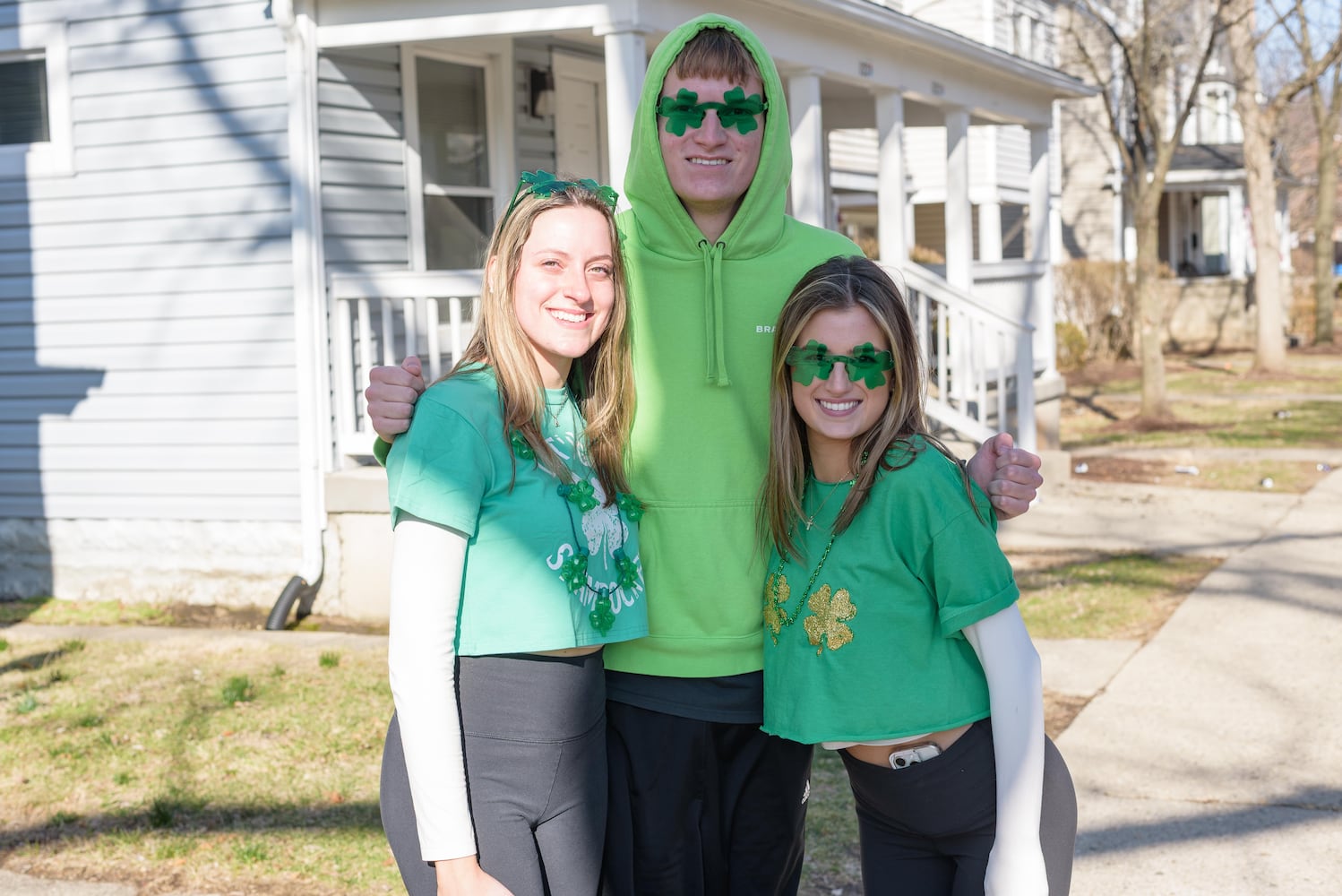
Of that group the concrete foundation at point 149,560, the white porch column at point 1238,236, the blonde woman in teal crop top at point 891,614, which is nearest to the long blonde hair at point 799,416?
the blonde woman in teal crop top at point 891,614

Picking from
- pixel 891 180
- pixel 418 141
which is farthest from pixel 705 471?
pixel 891 180

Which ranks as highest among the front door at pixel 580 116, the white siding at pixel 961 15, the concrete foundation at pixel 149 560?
the white siding at pixel 961 15

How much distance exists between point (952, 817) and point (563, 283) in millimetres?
1082

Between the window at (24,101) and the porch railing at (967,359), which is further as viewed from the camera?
the porch railing at (967,359)

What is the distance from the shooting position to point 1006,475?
7.33 ft

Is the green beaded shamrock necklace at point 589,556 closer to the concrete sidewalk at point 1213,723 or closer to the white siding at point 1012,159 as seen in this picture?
the concrete sidewalk at point 1213,723

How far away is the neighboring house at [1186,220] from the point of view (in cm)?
2508

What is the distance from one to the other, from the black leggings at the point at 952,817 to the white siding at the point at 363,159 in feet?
18.8

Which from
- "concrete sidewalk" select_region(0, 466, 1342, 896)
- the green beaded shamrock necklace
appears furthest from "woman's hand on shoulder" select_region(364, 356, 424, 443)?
"concrete sidewalk" select_region(0, 466, 1342, 896)

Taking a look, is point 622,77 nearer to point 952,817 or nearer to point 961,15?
point 952,817

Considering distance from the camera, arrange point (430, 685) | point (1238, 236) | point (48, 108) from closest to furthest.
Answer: point (430, 685) → point (48, 108) → point (1238, 236)

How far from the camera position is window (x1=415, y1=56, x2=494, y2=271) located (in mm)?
8250

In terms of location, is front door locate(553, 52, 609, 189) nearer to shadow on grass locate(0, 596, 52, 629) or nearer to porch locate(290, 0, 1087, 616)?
porch locate(290, 0, 1087, 616)

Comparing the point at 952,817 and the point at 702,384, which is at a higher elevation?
the point at 702,384
